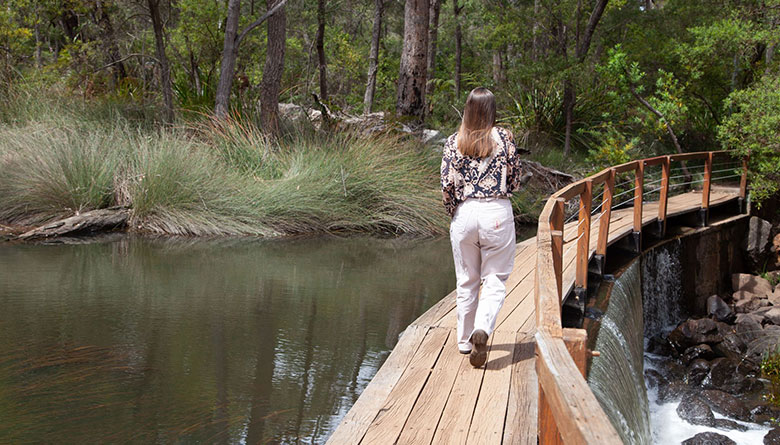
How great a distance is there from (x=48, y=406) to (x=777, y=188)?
12.4 meters

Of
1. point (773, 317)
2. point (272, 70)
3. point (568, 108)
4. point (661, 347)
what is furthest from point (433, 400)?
point (568, 108)

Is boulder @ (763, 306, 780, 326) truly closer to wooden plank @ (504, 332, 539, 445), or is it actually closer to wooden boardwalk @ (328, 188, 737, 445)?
wooden boardwalk @ (328, 188, 737, 445)

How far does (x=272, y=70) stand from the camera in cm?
1488

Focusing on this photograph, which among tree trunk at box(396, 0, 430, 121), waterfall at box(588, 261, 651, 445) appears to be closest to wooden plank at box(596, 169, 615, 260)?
waterfall at box(588, 261, 651, 445)

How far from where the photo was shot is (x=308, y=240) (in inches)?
479

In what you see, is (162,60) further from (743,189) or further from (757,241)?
(757,241)

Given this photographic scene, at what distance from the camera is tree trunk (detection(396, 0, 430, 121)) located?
15.9m

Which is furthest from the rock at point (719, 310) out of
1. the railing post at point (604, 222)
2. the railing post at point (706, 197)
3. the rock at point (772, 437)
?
the rock at point (772, 437)

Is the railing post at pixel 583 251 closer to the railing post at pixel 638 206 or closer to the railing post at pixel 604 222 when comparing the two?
the railing post at pixel 604 222

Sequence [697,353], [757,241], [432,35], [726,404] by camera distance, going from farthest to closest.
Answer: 1. [432,35]
2. [757,241]
3. [697,353]
4. [726,404]

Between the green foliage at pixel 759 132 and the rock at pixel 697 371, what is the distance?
16.8 feet

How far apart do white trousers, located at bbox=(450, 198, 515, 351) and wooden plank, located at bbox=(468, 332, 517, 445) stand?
0.27 metres

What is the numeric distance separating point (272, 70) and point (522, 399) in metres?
12.0

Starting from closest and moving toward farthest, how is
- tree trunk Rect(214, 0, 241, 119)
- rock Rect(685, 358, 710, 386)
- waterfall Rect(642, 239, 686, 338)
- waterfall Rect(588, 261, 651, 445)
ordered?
waterfall Rect(588, 261, 651, 445)
rock Rect(685, 358, 710, 386)
waterfall Rect(642, 239, 686, 338)
tree trunk Rect(214, 0, 241, 119)
